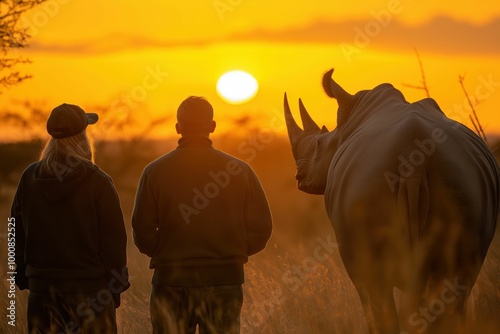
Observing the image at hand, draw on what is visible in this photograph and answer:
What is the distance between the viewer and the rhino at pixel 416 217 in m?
5.37

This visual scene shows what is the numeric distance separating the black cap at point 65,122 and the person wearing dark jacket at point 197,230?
47cm

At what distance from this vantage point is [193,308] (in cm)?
553

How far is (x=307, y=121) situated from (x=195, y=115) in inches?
116

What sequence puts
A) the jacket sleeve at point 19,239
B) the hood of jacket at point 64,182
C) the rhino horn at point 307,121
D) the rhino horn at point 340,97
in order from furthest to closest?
the rhino horn at point 307,121, the rhino horn at point 340,97, the jacket sleeve at point 19,239, the hood of jacket at point 64,182

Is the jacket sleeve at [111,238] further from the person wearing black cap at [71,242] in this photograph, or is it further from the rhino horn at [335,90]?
the rhino horn at [335,90]

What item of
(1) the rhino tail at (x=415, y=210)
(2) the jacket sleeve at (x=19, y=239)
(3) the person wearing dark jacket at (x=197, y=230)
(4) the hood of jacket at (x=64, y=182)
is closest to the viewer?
(1) the rhino tail at (x=415, y=210)

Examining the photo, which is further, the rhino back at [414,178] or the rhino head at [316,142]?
the rhino head at [316,142]

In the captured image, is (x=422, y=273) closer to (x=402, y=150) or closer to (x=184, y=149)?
(x=402, y=150)

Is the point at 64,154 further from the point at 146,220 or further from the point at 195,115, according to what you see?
the point at 195,115

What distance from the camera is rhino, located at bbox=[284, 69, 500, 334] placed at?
17.6 ft

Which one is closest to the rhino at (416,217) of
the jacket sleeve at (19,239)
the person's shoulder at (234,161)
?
the person's shoulder at (234,161)

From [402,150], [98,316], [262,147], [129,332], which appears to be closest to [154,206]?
[98,316]

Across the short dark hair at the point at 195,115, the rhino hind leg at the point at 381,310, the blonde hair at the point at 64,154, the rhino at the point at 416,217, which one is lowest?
the rhino hind leg at the point at 381,310

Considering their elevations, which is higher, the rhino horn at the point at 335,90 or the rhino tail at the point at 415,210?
the rhino horn at the point at 335,90
